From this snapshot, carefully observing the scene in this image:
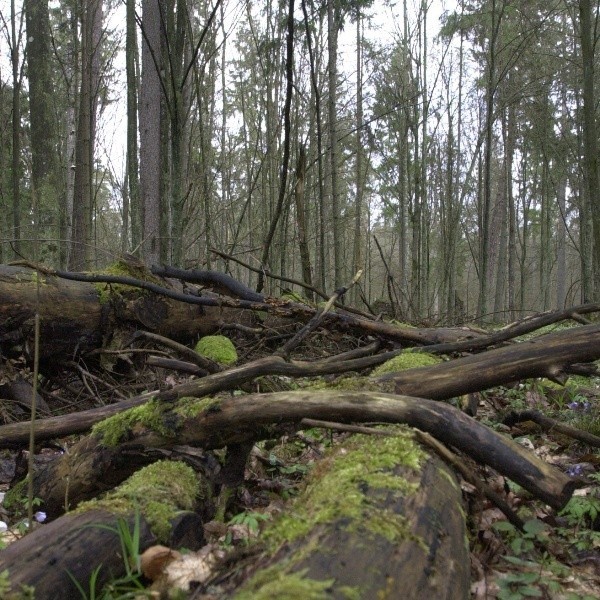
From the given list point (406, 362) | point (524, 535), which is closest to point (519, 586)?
point (524, 535)

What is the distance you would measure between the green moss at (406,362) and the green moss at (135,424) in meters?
1.44

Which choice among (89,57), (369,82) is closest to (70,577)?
(89,57)

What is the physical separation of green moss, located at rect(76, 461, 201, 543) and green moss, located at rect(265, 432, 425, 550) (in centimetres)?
46

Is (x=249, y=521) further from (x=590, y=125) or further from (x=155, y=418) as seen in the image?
(x=590, y=125)

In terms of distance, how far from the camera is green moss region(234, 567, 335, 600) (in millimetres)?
1051

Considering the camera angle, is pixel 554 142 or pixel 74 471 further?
pixel 554 142

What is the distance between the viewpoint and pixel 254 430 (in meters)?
2.23

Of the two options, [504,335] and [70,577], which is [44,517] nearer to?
[70,577]

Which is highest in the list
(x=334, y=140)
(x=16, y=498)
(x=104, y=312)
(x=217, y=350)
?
(x=334, y=140)

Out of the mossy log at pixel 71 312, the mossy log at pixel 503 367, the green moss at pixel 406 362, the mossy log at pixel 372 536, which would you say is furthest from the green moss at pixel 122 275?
the mossy log at pixel 372 536

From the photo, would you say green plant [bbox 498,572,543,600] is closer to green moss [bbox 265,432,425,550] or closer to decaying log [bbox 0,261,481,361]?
green moss [bbox 265,432,425,550]

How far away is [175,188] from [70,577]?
4.52 metres

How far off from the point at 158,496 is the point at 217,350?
2849 millimetres

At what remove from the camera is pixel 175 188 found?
547 cm
